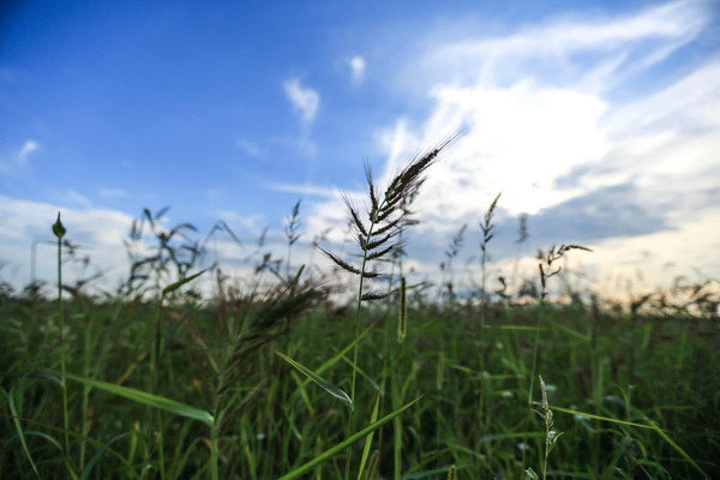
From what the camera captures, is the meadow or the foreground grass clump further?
the foreground grass clump

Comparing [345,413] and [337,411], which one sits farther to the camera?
[345,413]

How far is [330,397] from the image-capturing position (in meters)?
3.23

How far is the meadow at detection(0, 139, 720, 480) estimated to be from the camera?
1.47 meters

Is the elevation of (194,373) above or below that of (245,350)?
below

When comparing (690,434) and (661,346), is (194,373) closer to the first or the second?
(690,434)

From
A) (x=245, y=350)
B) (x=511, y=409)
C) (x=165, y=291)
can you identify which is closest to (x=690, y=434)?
(x=511, y=409)

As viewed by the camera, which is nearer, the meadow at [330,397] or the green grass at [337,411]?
the meadow at [330,397]

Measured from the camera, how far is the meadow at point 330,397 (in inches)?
57.8

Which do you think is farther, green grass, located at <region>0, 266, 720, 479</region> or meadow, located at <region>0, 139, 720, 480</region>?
green grass, located at <region>0, 266, 720, 479</region>

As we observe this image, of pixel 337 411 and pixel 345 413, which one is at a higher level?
pixel 337 411

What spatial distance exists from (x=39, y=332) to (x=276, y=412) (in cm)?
247

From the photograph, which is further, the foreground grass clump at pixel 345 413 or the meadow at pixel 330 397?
the foreground grass clump at pixel 345 413

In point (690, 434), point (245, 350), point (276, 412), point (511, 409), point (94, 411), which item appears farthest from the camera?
point (511, 409)

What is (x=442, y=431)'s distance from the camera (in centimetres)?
319
